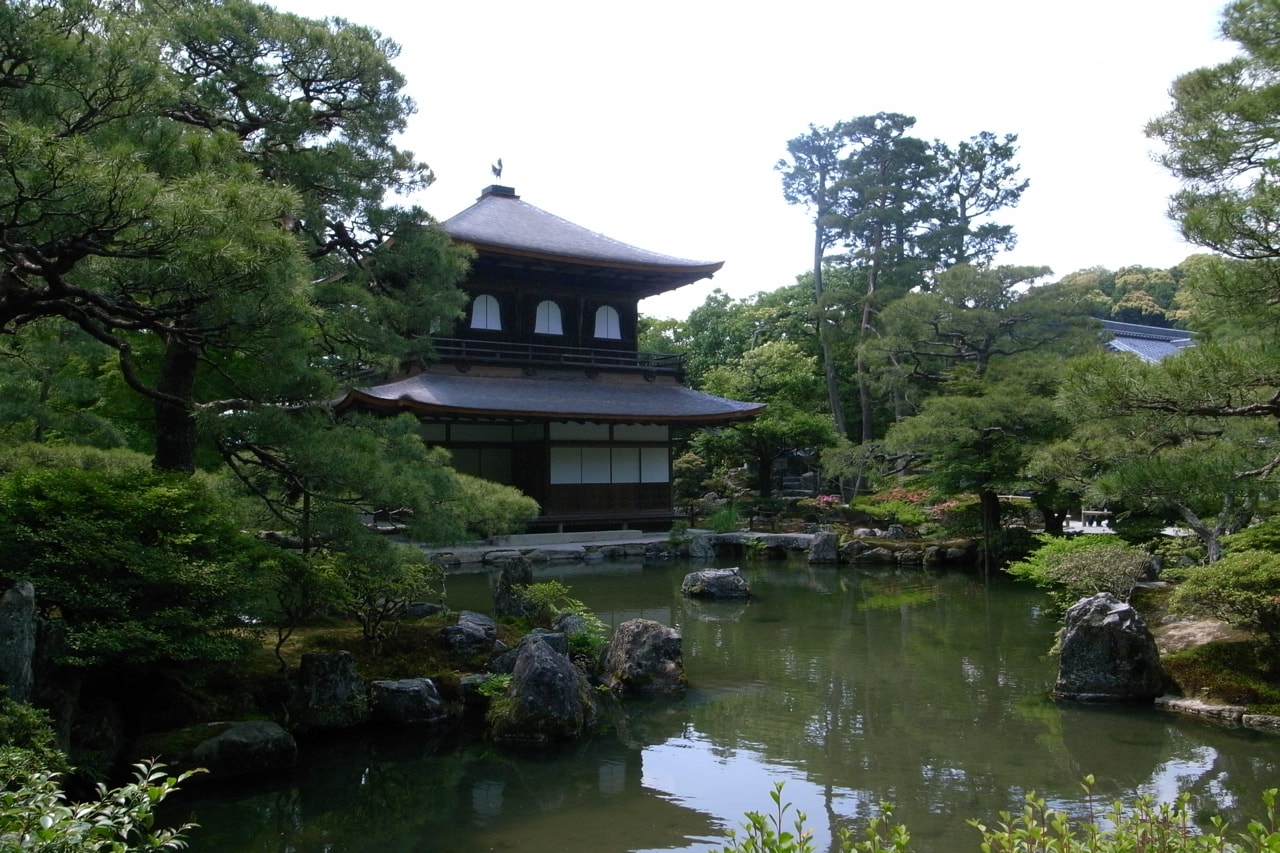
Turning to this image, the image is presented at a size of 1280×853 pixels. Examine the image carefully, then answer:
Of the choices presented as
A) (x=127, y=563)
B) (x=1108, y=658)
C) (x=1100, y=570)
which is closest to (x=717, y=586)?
(x=1100, y=570)

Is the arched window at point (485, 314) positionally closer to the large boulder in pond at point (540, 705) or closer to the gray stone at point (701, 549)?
the gray stone at point (701, 549)

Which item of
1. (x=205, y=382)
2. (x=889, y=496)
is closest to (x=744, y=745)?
(x=205, y=382)

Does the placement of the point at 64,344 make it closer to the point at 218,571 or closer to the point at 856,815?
the point at 218,571

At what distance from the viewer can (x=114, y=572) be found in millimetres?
5527

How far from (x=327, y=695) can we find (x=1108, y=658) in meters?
6.24

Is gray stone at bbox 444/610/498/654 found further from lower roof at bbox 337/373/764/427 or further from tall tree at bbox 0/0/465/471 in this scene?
lower roof at bbox 337/373/764/427

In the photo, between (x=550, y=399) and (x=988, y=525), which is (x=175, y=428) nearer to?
(x=550, y=399)

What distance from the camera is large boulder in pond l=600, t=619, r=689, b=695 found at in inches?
322

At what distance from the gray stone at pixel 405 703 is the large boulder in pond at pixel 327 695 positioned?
0.43 feet

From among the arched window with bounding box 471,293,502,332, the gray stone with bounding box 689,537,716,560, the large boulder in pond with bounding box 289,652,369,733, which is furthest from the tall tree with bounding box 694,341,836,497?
the large boulder in pond with bounding box 289,652,369,733

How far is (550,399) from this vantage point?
19.2 meters

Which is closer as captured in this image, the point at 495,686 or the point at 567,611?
the point at 495,686

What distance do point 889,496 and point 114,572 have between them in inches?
653

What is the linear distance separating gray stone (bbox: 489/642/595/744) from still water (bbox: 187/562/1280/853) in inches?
9.0
